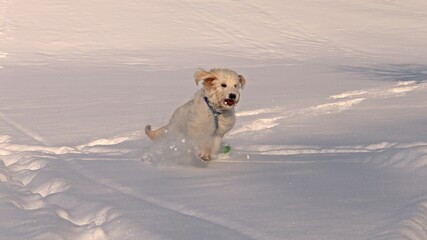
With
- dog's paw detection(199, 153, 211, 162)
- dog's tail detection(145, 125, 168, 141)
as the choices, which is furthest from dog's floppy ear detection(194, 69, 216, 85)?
dog's tail detection(145, 125, 168, 141)

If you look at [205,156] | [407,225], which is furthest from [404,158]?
[407,225]

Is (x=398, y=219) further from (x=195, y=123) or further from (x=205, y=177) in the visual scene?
(x=195, y=123)

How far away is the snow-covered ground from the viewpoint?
5.02m

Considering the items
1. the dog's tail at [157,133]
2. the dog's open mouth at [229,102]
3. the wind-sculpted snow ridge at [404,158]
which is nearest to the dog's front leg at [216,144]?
the dog's open mouth at [229,102]

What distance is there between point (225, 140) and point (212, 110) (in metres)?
1.36

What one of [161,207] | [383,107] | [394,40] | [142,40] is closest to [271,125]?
[383,107]

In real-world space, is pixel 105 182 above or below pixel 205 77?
below

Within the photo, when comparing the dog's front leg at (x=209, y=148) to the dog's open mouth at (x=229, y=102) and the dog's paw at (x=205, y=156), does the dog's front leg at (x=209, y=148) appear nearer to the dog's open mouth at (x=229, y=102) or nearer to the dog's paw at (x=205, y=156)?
the dog's paw at (x=205, y=156)

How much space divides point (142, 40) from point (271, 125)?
12603 mm

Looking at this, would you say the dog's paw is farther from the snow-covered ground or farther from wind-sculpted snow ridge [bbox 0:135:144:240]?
wind-sculpted snow ridge [bbox 0:135:144:240]

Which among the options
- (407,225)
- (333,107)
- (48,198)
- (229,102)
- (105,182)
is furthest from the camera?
(333,107)

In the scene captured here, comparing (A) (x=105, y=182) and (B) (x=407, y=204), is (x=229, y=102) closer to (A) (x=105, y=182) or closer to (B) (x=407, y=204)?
(A) (x=105, y=182)

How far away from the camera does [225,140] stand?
8617mm

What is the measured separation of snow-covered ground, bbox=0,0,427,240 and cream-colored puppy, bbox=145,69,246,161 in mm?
170
